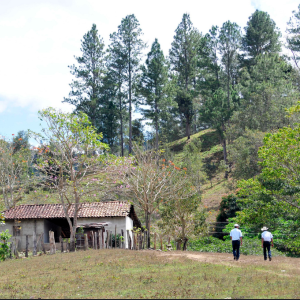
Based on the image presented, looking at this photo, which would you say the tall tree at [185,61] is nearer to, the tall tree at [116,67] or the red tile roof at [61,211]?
the tall tree at [116,67]

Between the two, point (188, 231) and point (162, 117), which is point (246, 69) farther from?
point (188, 231)

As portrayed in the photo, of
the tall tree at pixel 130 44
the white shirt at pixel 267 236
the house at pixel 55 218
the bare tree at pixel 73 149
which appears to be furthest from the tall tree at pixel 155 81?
the white shirt at pixel 267 236

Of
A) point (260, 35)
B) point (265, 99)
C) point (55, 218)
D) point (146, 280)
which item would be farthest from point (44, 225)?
point (260, 35)

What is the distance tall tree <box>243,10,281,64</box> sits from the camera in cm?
5178

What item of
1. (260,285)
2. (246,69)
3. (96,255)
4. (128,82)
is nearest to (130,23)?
(128,82)

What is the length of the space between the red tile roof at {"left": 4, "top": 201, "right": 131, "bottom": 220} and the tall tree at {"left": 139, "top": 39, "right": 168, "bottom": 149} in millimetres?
21906

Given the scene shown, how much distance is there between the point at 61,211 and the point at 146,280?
726 inches

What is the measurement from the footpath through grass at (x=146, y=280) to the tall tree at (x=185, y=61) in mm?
41258

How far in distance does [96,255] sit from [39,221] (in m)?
13.4

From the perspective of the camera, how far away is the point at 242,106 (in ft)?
142

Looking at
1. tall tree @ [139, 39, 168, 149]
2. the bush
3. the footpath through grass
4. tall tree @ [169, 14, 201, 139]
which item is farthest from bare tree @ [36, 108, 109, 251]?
tall tree @ [169, 14, 201, 139]

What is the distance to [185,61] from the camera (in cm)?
5650

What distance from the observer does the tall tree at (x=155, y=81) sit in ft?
152

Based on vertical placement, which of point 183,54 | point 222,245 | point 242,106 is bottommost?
point 222,245
